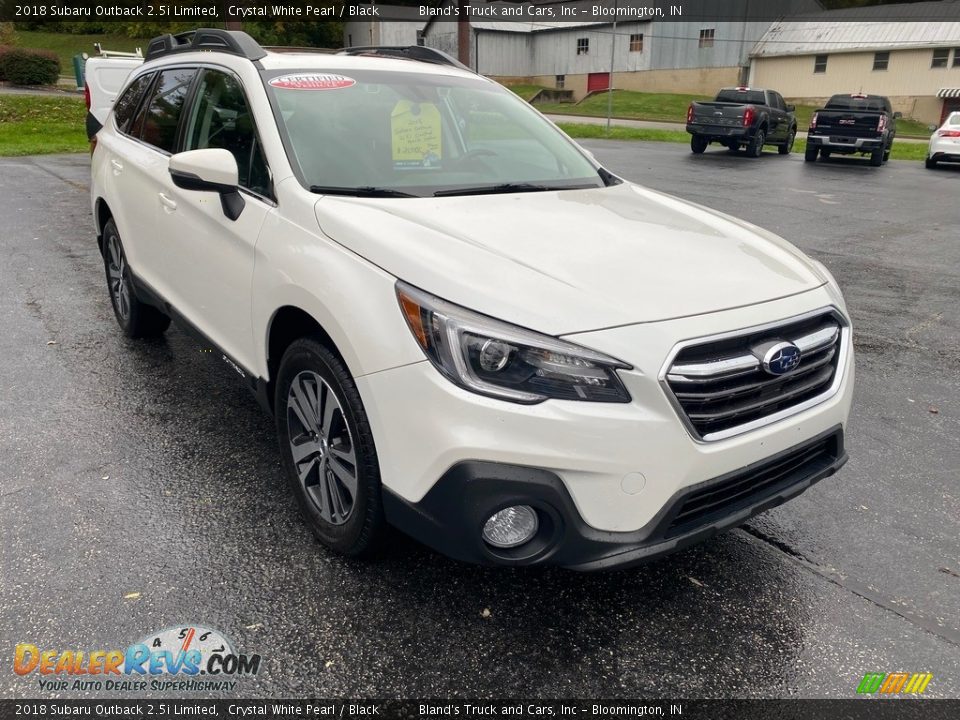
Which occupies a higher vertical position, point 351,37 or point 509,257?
point 351,37

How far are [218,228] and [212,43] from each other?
52.5 inches

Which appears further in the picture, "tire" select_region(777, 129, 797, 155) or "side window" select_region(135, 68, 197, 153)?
"tire" select_region(777, 129, 797, 155)

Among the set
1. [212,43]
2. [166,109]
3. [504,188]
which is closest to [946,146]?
[504,188]

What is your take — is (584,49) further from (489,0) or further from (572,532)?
(572,532)

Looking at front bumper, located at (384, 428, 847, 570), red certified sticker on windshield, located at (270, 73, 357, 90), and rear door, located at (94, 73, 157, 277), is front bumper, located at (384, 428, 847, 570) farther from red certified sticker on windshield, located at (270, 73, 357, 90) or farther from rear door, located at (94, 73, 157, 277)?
rear door, located at (94, 73, 157, 277)

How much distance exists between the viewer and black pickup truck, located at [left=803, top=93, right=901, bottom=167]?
20.0m

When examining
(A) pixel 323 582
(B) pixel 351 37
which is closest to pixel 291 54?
(A) pixel 323 582

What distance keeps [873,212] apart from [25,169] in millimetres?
14472

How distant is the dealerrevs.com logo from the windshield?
1674mm

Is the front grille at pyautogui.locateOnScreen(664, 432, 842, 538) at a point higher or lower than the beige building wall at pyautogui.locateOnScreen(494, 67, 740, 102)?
lower

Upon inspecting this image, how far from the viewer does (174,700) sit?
2.27 metres

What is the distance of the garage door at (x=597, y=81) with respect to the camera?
170 feet

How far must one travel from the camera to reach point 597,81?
172 ft

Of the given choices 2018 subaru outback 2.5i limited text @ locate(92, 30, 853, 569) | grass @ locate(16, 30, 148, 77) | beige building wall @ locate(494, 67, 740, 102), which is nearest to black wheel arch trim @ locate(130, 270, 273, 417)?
2018 subaru outback 2.5i limited text @ locate(92, 30, 853, 569)
